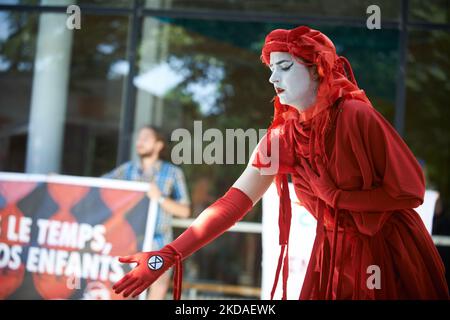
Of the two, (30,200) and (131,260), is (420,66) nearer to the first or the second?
(30,200)

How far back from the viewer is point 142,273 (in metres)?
2.50

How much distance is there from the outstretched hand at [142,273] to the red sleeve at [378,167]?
0.68 m

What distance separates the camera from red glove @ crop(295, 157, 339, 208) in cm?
253

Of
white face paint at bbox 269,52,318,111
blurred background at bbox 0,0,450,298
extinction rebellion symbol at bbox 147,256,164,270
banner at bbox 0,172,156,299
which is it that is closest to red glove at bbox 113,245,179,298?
extinction rebellion symbol at bbox 147,256,164,270

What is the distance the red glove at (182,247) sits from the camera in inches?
98.2

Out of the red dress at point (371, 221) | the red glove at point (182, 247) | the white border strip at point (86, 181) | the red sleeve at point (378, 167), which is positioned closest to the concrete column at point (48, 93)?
the white border strip at point (86, 181)

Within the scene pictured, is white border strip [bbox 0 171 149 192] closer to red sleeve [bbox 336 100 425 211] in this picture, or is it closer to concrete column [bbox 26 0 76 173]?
concrete column [bbox 26 0 76 173]

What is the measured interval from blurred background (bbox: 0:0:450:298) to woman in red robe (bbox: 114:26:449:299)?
4055 mm

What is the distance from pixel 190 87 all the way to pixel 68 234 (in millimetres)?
4109

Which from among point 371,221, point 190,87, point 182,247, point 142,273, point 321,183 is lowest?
point 142,273

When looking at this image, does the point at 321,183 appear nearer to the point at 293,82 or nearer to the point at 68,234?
the point at 293,82

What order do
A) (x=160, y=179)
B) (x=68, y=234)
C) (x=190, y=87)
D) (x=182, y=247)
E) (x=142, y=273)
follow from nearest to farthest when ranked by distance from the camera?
(x=142, y=273) < (x=182, y=247) < (x=68, y=234) < (x=160, y=179) < (x=190, y=87)

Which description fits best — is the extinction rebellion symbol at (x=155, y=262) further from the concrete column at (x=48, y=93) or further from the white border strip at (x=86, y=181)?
the concrete column at (x=48, y=93)

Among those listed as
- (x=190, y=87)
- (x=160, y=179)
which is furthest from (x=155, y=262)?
(x=190, y=87)
